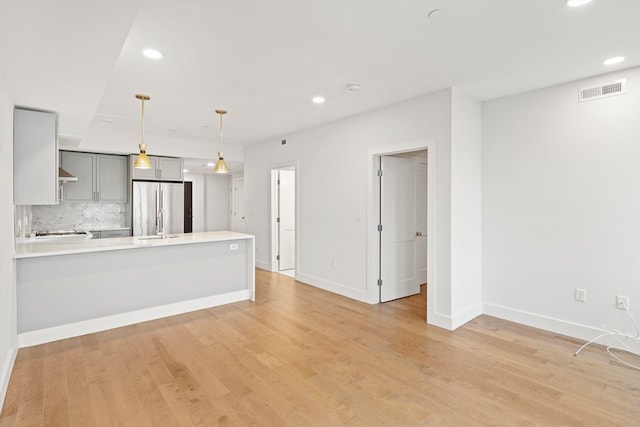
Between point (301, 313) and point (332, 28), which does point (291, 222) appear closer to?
point (301, 313)

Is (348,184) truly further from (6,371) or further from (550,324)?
(6,371)

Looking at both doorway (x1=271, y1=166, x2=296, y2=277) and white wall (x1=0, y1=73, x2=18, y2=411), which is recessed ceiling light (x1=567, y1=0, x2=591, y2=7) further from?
doorway (x1=271, y1=166, x2=296, y2=277)

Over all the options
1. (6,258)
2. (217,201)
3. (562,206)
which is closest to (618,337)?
(562,206)

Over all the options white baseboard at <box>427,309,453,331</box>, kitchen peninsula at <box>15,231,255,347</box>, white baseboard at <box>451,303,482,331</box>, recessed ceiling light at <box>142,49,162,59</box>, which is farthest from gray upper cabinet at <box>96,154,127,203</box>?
white baseboard at <box>451,303,482,331</box>

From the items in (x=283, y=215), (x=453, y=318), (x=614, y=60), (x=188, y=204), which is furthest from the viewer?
(x=188, y=204)

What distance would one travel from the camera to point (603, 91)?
322cm

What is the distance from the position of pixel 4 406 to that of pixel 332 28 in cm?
342

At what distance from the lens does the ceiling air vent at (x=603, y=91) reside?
3.12 m

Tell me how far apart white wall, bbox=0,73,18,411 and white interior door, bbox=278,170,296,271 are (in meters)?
4.10

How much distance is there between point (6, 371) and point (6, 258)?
0.85 metres

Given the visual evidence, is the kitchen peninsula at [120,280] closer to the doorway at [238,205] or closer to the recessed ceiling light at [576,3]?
the recessed ceiling light at [576,3]

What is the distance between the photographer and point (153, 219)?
6.34 meters

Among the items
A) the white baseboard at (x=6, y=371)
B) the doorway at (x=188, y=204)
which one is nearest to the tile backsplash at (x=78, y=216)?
the doorway at (x=188, y=204)

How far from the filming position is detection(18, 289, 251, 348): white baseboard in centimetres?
327
